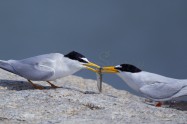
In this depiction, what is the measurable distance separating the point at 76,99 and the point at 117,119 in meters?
0.93

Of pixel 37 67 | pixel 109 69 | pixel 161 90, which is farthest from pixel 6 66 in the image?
pixel 161 90

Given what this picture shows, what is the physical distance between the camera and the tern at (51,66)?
582 centimetres

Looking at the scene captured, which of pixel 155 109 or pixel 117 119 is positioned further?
pixel 155 109

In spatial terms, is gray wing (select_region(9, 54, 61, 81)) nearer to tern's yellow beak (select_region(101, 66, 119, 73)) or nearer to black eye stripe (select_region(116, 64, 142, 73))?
tern's yellow beak (select_region(101, 66, 119, 73))

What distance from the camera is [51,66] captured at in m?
5.85

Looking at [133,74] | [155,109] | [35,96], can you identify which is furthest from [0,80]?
[155,109]

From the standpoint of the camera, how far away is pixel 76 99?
5.34 meters

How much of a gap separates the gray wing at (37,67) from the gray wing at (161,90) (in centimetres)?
124

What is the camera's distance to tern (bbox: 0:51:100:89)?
5.82 metres

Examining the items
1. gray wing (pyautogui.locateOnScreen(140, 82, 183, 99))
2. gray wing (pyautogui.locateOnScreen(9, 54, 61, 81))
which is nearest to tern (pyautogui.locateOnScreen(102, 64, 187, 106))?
gray wing (pyautogui.locateOnScreen(140, 82, 183, 99))

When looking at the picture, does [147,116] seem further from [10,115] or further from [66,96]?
[10,115]

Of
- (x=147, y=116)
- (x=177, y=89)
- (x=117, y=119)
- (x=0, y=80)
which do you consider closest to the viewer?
(x=117, y=119)

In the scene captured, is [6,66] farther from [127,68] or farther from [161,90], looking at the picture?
[161,90]

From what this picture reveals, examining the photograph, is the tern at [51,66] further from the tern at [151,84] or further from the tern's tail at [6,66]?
the tern at [151,84]
